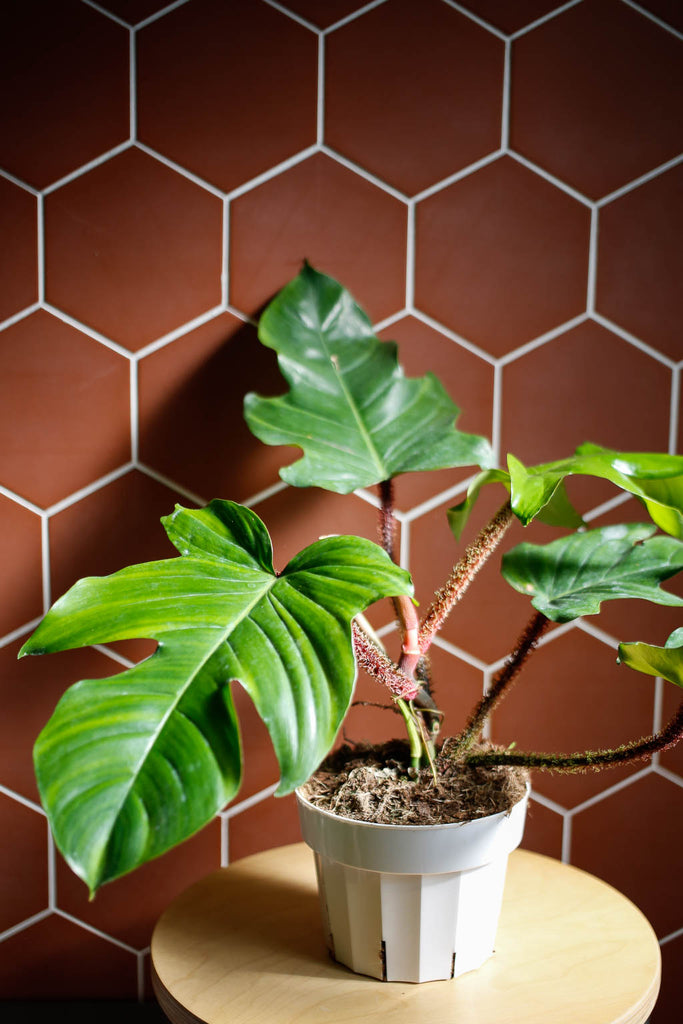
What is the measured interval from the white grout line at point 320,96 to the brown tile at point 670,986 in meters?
0.97

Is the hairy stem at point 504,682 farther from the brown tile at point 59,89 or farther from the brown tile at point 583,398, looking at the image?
the brown tile at point 59,89

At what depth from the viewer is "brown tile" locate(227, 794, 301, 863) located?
886mm

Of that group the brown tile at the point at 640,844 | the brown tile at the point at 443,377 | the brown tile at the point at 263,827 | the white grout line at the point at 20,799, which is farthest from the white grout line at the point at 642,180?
the white grout line at the point at 20,799

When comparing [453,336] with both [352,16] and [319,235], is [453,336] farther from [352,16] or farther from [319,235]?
[352,16]

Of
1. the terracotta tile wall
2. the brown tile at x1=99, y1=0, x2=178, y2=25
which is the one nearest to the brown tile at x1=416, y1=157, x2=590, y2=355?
the terracotta tile wall

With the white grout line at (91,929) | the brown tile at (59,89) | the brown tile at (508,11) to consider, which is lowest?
the white grout line at (91,929)

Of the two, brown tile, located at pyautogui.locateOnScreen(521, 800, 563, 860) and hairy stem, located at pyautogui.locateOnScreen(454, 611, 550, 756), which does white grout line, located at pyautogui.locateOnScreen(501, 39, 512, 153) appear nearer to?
hairy stem, located at pyautogui.locateOnScreen(454, 611, 550, 756)

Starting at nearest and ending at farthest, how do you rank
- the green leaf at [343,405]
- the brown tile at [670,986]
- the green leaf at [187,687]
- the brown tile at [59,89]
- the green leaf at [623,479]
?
the green leaf at [187,687] < the green leaf at [623,479] < the green leaf at [343,405] < the brown tile at [59,89] < the brown tile at [670,986]

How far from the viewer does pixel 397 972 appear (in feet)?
2.02

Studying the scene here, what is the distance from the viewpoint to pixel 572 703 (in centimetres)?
89

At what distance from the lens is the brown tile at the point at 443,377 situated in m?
0.85

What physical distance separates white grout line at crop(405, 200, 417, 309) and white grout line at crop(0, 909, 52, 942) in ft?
2.54

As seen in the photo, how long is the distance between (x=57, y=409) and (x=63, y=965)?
2.02 ft

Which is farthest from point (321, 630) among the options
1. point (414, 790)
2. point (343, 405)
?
point (343, 405)
